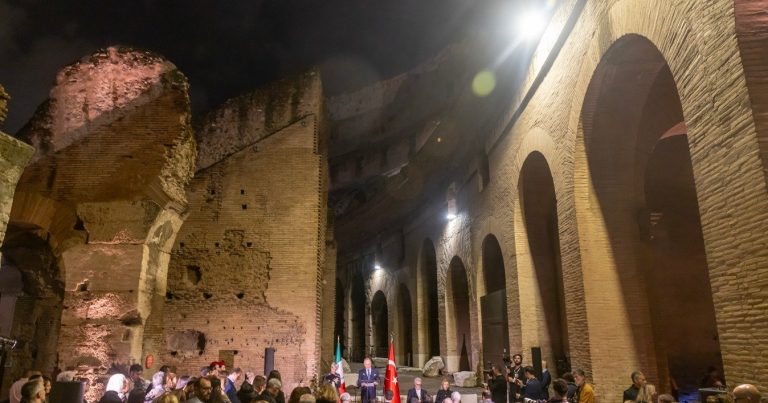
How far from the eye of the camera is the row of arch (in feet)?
26.0

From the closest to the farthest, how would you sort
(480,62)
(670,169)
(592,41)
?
(592,41)
(670,169)
(480,62)

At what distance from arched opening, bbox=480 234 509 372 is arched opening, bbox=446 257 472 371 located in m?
2.44

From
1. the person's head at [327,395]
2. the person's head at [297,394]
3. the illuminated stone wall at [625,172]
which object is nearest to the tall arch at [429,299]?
the illuminated stone wall at [625,172]

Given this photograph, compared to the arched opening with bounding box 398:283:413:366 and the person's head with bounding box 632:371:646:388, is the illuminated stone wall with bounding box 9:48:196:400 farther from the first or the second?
the arched opening with bounding box 398:283:413:366

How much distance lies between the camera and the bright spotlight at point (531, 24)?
952 centimetres

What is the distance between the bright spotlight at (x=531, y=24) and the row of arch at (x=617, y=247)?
87.8 inches

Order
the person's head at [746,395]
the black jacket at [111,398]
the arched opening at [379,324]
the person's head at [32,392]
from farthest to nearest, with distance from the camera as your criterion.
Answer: the arched opening at [379,324] → the black jacket at [111,398] → the person's head at [32,392] → the person's head at [746,395]

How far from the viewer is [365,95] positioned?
1728cm

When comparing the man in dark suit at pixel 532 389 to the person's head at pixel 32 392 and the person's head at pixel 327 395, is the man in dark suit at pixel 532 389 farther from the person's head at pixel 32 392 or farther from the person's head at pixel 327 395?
the person's head at pixel 32 392

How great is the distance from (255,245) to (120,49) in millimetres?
3998

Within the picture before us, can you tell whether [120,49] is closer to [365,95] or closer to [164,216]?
[164,216]

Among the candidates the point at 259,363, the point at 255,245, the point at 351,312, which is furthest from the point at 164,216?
the point at 351,312

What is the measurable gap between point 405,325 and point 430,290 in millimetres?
3559

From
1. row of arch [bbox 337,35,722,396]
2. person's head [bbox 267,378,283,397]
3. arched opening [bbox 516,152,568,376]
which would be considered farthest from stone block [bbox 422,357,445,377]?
person's head [bbox 267,378,283,397]
